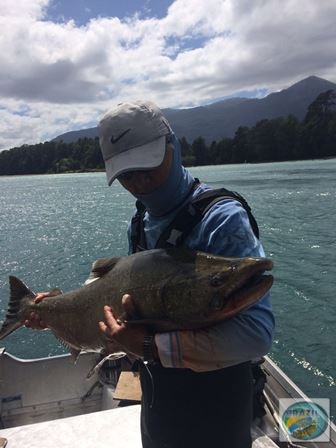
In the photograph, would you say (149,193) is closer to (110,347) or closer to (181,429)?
(110,347)

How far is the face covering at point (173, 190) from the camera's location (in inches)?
105

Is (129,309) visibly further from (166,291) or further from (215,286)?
(215,286)

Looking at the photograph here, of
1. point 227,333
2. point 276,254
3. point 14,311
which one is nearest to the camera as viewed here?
point 227,333

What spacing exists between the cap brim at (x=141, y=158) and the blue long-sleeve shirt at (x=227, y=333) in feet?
1.44

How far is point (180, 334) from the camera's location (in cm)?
227

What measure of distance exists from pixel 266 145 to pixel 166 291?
126 meters

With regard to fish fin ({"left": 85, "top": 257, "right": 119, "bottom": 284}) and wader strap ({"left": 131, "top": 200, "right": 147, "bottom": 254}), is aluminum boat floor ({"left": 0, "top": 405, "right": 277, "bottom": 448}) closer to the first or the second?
fish fin ({"left": 85, "top": 257, "right": 119, "bottom": 284})

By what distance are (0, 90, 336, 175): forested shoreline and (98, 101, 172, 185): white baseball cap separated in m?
104

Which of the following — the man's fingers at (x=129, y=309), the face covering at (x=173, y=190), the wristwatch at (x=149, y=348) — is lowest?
the wristwatch at (x=149, y=348)

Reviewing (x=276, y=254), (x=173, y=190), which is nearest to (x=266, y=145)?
(x=276, y=254)
